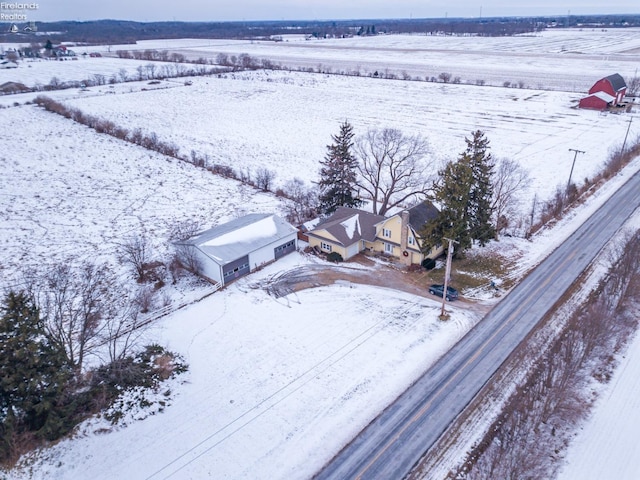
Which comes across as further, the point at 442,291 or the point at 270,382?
the point at 442,291

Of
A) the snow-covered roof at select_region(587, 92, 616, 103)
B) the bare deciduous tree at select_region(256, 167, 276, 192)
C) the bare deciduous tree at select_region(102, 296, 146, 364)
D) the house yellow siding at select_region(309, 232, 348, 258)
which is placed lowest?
the bare deciduous tree at select_region(102, 296, 146, 364)

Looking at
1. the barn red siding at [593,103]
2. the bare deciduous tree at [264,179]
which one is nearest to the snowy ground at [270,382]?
the bare deciduous tree at [264,179]

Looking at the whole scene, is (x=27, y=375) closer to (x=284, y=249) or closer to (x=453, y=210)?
(x=284, y=249)

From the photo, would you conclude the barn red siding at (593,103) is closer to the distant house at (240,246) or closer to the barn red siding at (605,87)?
the barn red siding at (605,87)

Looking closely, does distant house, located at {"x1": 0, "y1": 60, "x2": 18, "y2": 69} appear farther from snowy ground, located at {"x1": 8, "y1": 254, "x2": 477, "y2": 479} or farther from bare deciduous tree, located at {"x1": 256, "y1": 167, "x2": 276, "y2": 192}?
snowy ground, located at {"x1": 8, "y1": 254, "x2": 477, "y2": 479}

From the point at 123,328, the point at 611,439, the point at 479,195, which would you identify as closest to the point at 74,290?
the point at 123,328

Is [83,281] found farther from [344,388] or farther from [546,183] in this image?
[546,183]

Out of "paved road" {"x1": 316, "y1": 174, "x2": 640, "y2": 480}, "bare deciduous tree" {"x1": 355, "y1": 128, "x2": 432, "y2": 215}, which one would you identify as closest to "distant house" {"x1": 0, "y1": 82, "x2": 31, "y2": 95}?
"bare deciduous tree" {"x1": 355, "y1": 128, "x2": 432, "y2": 215}

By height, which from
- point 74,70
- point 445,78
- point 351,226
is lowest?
point 351,226
